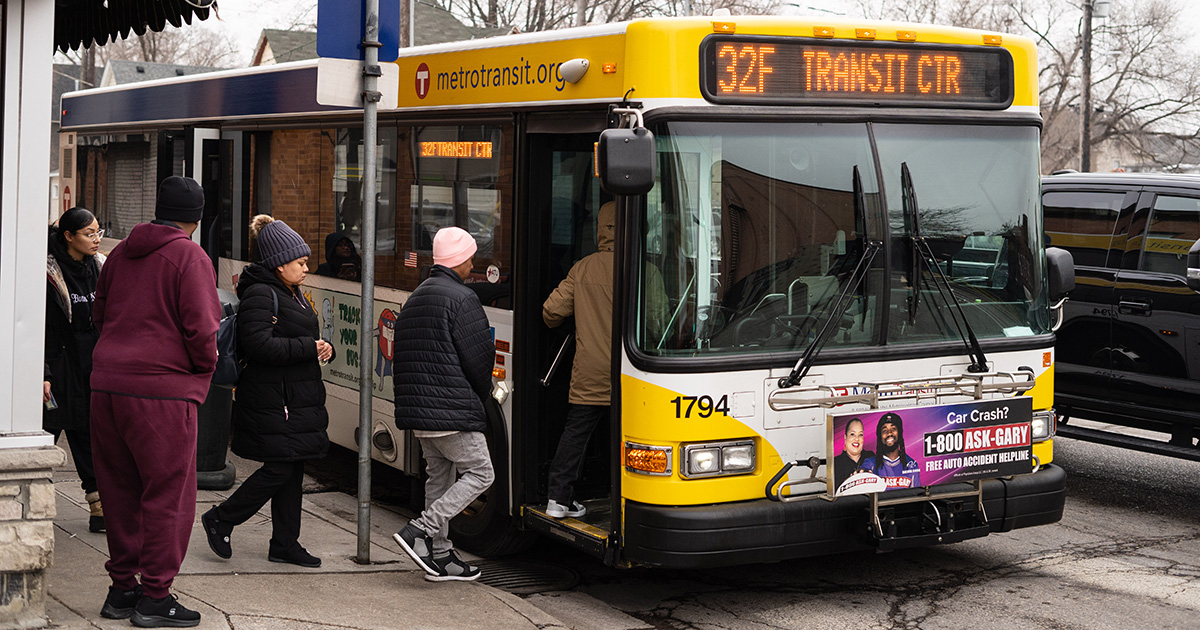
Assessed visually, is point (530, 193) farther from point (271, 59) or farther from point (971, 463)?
point (271, 59)

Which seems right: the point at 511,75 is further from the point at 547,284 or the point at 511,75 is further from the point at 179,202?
the point at 179,202

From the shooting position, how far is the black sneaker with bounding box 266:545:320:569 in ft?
21.3

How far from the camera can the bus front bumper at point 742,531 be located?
Answer: 575 centimetres

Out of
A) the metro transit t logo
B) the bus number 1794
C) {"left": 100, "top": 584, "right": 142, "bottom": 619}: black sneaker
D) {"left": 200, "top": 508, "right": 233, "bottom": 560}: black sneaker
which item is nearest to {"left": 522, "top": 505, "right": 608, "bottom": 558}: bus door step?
the bus number 1794

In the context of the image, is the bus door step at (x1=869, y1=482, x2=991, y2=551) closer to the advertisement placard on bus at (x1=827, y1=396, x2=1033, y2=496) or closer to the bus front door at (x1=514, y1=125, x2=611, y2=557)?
the advertisement placard on bus at (x1=827, y1=396, x2=1033, y2=496)

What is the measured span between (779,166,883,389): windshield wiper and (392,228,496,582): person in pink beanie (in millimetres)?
1439

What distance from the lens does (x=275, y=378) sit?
621cm

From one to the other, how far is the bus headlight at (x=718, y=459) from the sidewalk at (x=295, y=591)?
0.92 metres

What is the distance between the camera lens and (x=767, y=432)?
5953mm

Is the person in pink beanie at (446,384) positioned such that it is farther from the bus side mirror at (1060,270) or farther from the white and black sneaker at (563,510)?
the bus side mirror at (1060,270)

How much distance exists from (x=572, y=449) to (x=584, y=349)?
0.51m

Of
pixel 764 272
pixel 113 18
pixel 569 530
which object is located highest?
pixel 113 18

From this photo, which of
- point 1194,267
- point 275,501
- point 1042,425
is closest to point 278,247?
point 275,501

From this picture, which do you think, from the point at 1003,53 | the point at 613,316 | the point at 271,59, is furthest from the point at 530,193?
the point at 271,59
